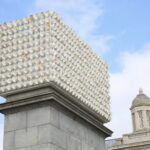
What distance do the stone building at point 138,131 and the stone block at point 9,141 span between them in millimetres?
38811

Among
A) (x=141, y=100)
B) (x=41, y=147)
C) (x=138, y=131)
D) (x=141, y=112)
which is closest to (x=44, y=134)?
(x=41, y=147)

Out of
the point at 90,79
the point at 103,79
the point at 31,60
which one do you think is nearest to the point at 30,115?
the point at 31,60

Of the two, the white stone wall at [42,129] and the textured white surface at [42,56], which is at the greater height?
the textured white surface at [42,56]

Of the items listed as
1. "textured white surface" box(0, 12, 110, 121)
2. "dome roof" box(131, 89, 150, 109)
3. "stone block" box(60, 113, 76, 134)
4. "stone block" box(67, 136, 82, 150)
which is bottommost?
"stone block" box(67, 136, 82, 150)

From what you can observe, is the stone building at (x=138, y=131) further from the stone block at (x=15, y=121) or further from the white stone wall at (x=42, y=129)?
the stone block at (x=15, y=121)

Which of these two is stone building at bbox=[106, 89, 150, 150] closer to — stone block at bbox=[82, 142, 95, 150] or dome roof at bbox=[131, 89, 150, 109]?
dome roof at bbox=[131, 89, 150, 109]

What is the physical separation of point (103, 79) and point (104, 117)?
3.34ft

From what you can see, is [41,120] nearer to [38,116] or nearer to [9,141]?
[38,116]

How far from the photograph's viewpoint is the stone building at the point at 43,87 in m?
8.94

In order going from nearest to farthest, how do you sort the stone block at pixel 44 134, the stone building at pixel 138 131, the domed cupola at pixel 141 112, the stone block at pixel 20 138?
the stone block at pixel 44 134 < the stone block at pixel 20 138 < the stone building at pixel 138 131 < the domed cupola at pixel 141 112

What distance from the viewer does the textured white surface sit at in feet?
30.0

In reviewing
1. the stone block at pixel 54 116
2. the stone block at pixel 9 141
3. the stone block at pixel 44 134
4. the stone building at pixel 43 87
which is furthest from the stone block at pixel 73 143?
the stone block at pixel 9 141

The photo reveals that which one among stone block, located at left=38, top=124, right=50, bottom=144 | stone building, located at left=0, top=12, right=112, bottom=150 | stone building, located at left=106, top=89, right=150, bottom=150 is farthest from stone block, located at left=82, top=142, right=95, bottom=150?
stone building, located at left=106, top=89, right=150, bottom=150

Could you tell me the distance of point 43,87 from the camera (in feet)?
29.8
